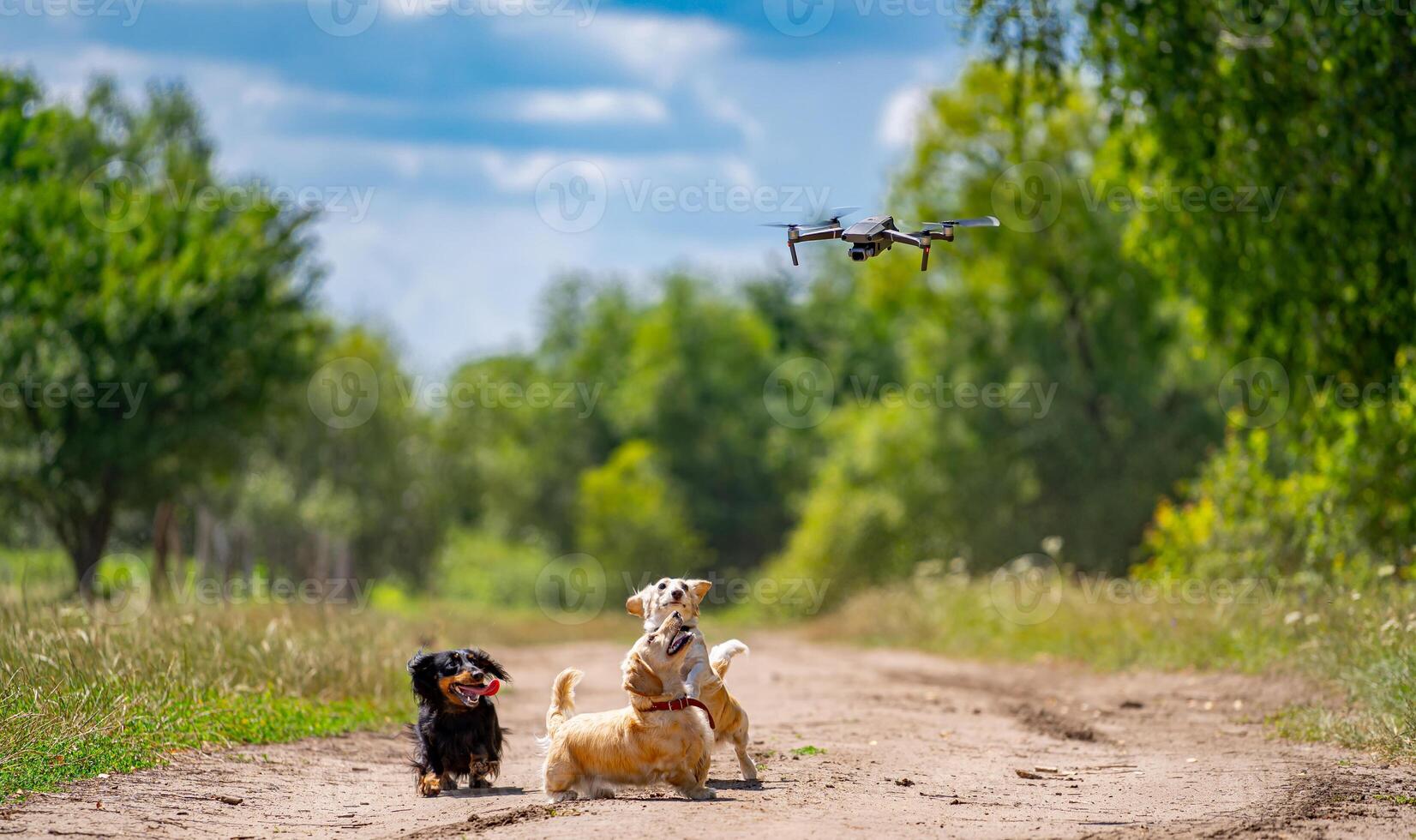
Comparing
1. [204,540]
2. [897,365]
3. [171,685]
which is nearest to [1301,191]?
[171,685]

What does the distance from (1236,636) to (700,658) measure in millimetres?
9202

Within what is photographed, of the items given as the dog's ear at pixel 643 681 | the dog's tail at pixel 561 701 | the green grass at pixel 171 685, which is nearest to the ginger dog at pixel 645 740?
the dog's ear at pixel 643 681

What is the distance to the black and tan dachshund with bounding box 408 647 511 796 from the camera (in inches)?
342

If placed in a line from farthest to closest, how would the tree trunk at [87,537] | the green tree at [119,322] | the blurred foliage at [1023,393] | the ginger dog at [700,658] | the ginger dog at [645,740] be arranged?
1. the blurred foliage at [1023,393]
2. the tree trunk at [87,537]
3. the green tree at [119,322]
4. the ginger dog at [700,658]
5. the ginger dog at [645,740]

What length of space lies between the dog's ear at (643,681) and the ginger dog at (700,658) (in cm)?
18

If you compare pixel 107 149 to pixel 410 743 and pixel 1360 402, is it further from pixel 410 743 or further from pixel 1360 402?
pixel 1360 402

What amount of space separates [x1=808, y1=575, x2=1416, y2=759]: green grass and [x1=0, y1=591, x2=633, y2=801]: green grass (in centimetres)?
804

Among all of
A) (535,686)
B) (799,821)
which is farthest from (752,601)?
(799,821)

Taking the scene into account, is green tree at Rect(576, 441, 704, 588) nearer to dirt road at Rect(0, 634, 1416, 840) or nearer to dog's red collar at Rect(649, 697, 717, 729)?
dirt road at Rect(0, 634, 1416, 840)

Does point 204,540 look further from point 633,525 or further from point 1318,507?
point 1318,507

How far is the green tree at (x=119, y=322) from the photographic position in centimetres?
2111

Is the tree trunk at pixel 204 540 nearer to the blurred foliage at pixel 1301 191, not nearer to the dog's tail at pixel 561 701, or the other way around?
the blurred foliage at pixel 1301 191

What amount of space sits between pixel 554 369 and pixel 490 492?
18.2 metres

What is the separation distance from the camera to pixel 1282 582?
16.8 metres
